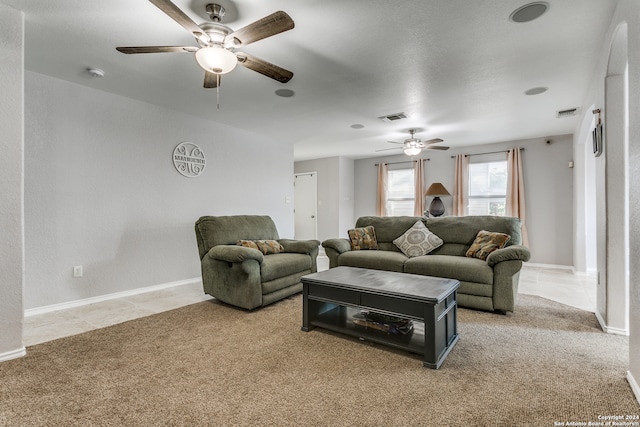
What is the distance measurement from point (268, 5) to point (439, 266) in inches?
112

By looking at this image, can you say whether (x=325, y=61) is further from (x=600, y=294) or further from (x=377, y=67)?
(x=600, y=294)

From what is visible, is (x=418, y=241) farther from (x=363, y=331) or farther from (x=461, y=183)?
(x=461, y=183)

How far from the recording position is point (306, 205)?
26.8 feet

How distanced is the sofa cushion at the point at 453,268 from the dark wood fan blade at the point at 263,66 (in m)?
2.38

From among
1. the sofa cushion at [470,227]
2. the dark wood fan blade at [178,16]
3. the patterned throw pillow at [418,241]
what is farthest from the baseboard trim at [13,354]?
the sofa cushion at [470,227]

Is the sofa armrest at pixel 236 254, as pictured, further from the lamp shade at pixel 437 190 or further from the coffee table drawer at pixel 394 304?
the lamp shade at pixel 437 190

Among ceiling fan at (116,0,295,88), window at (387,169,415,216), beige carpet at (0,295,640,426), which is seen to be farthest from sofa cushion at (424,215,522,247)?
window at (387,169,415,216)

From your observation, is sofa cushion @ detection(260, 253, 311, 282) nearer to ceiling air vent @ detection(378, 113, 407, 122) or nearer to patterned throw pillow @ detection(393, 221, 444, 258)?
patterned throw pillow @ detection(393, 221, 444, 258)

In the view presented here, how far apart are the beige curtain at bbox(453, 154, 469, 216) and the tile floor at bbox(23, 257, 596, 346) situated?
2.02 metres

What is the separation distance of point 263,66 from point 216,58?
0.37m

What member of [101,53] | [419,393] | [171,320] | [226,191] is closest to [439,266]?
[419,393]

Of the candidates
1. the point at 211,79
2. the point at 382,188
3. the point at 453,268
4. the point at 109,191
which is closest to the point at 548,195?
the point at 382,188

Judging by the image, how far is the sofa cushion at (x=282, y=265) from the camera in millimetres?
3154

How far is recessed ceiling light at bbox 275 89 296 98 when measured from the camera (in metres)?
3.44
